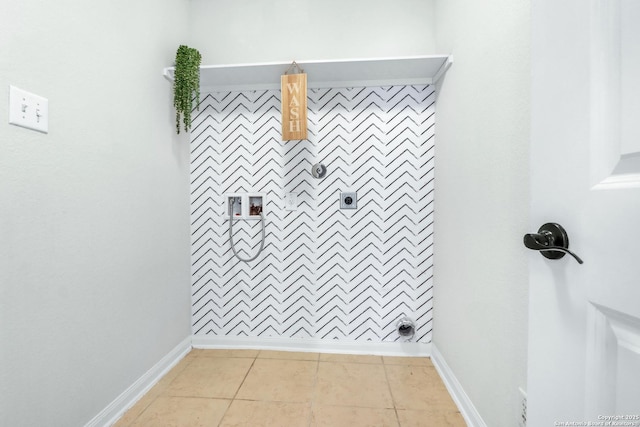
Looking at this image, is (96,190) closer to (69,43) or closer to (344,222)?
(69,43)

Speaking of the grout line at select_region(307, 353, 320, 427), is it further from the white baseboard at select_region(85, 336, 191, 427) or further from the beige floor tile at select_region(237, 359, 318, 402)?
the white baseboard at select_region(85, 336, 191, 427)

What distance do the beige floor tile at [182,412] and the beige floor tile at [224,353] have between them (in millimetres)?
446

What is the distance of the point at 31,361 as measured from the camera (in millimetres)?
990

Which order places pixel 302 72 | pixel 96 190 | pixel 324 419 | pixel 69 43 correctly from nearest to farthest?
pixel 69 43 → pixel 96 190 → pixel 324 419 → pixel 302 72

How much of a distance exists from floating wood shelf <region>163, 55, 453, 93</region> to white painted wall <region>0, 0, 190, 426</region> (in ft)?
1.05

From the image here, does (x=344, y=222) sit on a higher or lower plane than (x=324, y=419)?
higher

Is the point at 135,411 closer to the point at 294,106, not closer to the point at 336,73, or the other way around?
the point at 294,106

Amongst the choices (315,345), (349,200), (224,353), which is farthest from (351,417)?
(349,200)

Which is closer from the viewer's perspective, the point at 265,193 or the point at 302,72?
the point at 302,72

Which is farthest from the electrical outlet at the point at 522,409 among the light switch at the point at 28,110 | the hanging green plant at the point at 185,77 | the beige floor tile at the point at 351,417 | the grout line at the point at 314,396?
the hanging green plant at the point at 185,77

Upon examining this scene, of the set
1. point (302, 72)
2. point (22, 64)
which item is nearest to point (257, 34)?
point (302, 72)

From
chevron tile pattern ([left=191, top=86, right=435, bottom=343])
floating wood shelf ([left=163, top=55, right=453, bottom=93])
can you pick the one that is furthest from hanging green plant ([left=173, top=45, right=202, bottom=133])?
chevron tile pattern ([left=191, top=86, right=435, bottom=343])

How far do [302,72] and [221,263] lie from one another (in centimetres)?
146

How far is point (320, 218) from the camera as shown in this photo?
78.7 inches
